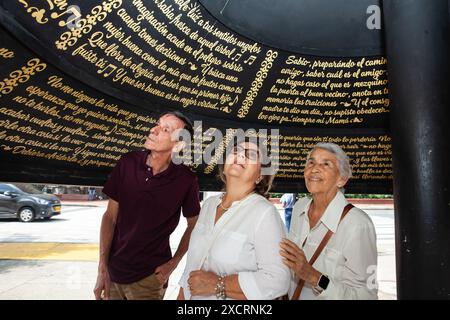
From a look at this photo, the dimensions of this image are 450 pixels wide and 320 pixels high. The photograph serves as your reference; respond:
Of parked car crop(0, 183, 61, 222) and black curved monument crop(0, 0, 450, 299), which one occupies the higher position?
black curved monument crop(0, 0, 450, 299)

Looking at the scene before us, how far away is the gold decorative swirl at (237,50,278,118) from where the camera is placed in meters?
2.21

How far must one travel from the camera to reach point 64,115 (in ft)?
6.30

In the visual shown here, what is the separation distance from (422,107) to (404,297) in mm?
852

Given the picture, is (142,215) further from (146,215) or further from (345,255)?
(345,255)

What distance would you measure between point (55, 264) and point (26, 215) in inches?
278

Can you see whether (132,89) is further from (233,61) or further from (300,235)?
(300,235)

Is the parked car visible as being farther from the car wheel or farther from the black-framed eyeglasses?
the black-framed eyeglasses

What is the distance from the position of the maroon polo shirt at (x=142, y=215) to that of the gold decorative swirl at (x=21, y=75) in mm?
668

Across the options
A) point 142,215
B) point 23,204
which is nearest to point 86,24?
point 142,215

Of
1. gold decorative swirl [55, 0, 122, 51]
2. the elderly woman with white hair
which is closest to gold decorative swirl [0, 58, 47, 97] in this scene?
gold decorative swirl [55, 0, 122, 51]

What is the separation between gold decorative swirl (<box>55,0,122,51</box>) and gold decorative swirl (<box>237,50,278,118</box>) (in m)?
0.97

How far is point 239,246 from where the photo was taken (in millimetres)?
1349

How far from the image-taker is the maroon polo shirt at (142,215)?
187cm
